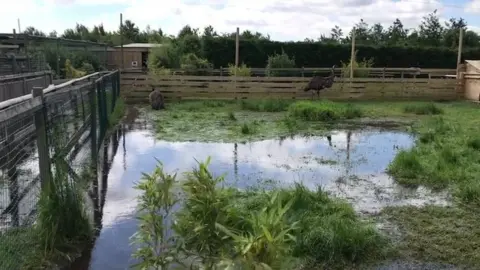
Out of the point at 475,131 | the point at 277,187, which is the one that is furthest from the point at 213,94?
the point at 277,187

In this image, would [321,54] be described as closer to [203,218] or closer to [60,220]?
[60,220]

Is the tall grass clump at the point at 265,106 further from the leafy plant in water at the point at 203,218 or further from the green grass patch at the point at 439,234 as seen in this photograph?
the leafy plant in water at the point at 203,218

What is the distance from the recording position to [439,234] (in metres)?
4.16

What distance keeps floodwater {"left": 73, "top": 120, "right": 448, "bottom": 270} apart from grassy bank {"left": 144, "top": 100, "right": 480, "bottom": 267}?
0.32 m

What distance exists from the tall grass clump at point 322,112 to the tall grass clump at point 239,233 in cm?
789

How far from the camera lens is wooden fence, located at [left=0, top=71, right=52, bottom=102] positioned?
6488 millimetres

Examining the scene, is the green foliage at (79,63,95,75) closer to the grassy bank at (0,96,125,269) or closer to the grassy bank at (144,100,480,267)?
the grassy bank at (144,100,480,267)

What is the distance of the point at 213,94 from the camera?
16750 mm

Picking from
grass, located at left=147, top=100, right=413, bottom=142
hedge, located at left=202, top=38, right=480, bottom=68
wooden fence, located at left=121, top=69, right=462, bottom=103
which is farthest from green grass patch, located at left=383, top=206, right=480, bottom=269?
hedge, located at left=202, top=38, right=480, bottom=68

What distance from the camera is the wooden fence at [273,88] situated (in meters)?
16.3

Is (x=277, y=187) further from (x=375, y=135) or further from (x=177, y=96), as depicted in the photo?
(x=177, y=96)

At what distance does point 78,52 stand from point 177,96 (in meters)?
3.77

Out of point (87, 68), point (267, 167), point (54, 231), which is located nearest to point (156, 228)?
point (54, 231)

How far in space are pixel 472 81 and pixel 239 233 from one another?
17354 millimetres
